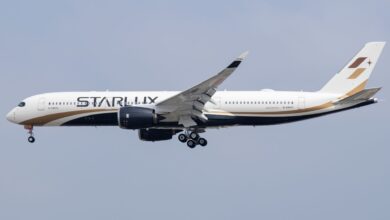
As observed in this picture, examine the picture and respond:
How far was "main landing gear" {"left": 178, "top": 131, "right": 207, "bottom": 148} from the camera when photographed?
249 feet

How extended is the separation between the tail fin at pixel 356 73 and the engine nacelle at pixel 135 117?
35.7 ft

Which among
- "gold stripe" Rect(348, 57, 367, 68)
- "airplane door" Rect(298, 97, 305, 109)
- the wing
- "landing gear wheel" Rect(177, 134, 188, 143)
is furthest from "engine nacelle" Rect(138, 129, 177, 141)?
"gold stripe" Rect(348, 57, 367, 68)

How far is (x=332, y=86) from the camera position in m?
76.3

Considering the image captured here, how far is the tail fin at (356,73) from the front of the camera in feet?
250

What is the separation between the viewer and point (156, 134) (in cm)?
7962

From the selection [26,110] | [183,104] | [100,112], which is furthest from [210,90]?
[26,110]

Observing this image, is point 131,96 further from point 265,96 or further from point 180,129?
point 265,96

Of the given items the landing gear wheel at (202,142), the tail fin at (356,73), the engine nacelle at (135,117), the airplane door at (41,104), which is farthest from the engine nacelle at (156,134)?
the tail fin at (356,73)

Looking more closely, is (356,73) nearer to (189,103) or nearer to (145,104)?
(189,103)

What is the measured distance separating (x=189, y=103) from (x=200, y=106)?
0.88 metres

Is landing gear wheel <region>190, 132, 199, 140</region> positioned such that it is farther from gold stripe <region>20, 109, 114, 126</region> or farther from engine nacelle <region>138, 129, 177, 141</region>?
gold stripe <region>20, 109, 114, 126</region>

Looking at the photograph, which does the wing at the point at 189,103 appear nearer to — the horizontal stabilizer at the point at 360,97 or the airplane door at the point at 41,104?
the horizontal stabilizer at the point at 360,97

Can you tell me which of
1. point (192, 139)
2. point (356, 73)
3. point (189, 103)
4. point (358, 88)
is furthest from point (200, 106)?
point (356, 73)

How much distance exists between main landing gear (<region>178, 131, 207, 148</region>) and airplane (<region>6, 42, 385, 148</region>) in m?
0.06
